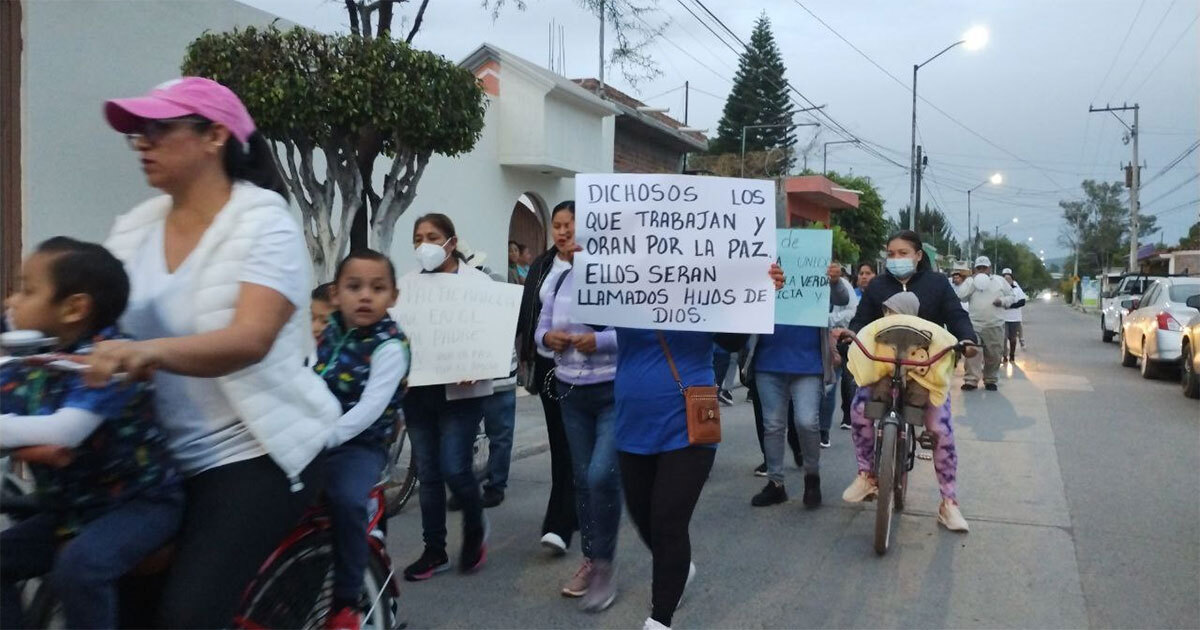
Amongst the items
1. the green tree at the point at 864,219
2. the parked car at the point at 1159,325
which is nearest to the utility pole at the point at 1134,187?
the green tree at the point at 864,219

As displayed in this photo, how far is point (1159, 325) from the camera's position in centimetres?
1599

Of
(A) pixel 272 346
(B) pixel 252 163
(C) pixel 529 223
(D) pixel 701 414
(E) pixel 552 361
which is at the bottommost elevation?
(D) pixel 701 414

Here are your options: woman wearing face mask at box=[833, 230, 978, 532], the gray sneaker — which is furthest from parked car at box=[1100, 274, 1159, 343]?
the gray sneaker

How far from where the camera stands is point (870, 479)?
21.8 feet

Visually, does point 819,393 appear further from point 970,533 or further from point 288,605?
point 288,605

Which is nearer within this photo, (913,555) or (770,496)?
(913,555)

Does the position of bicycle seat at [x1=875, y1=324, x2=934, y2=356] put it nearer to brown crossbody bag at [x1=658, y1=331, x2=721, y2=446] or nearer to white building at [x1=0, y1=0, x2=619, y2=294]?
brown crossbody bag at [x1=658, y1=331, x2=721, y2=446]

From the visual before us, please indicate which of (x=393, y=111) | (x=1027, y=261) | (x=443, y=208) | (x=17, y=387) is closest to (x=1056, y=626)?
(x=17, y=387)

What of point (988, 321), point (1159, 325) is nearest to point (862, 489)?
point (988, 321)

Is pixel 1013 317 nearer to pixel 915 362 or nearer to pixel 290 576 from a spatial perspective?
pixel 915 362

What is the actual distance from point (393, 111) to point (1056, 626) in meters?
5.43

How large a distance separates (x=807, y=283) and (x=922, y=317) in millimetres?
769

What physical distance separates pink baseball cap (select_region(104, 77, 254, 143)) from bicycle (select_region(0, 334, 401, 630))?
55 cm

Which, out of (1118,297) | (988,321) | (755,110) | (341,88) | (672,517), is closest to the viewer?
(672,517)
